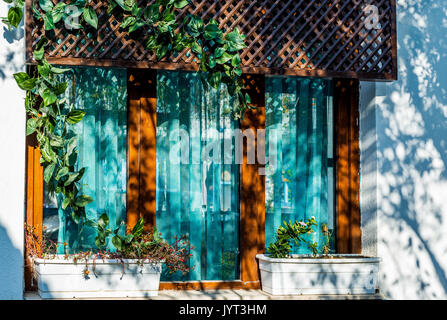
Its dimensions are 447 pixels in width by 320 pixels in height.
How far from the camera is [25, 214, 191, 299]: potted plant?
223 inches

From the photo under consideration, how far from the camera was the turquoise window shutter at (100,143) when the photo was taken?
6.22 metres

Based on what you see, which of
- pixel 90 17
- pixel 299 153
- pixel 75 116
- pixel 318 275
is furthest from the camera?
pixel 299 153

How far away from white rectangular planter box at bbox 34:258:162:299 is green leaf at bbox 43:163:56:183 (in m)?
0.78

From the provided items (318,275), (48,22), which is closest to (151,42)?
(48,22)

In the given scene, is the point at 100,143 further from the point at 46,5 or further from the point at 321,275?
the point at 321,275

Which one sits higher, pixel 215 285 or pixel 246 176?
pixel 246 176

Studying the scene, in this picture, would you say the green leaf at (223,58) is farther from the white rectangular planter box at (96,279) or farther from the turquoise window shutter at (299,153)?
the white rectangular planter box at (96,279)

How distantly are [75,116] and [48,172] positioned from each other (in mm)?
594

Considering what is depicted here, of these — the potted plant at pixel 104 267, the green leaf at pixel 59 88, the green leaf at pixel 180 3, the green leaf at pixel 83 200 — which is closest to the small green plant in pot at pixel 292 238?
the potted plant at pixel 104 267

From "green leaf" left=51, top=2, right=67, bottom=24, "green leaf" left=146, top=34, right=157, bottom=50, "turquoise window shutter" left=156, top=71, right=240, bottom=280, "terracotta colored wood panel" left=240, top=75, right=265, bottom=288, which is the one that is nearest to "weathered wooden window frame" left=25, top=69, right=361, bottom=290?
"terracotta colored wood panel" left=240, top=75, right=265, bottom=288

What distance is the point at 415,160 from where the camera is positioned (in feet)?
21.4

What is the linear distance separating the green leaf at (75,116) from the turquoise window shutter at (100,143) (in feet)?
1.49
